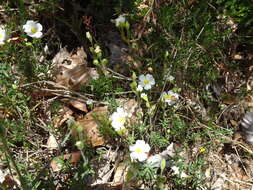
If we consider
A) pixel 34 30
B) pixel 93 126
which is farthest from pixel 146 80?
pixel 34 30

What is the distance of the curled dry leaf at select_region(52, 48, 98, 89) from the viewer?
113 inches

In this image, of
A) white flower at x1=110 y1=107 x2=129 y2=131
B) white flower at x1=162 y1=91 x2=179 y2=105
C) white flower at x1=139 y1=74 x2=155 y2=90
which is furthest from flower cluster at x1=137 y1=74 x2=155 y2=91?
white flower at x1=110 y1=107 x2=129 y2=131

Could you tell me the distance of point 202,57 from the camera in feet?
9.12

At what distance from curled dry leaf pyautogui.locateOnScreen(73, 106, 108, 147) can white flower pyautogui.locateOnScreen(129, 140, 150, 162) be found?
0.37 m

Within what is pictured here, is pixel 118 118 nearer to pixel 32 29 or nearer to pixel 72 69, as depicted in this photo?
pixel 72 69

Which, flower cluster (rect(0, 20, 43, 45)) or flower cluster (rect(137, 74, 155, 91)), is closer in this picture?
flower cluster (rect(137, 74, 155, 91))

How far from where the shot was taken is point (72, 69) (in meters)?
2.92

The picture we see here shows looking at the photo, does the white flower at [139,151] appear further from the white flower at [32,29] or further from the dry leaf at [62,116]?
the white flower at [32,29]

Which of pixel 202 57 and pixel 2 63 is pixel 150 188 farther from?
pixel 2 63

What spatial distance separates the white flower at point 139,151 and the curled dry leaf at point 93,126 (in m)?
0.37

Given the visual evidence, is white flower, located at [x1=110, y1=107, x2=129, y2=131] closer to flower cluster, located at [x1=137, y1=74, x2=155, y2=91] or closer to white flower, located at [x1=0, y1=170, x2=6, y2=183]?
flower cluster, located at [x1=137, y1=74, x2=155, y2=91]

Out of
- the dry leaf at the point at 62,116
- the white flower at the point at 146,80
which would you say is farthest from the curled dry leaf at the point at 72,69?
the white flower at the point at 146,80

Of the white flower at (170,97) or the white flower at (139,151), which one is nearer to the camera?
the white flower at (139,151)

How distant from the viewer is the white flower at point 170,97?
2590 mm
